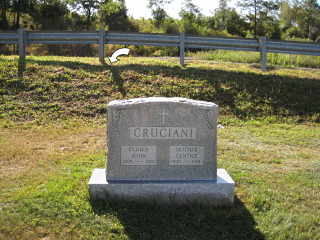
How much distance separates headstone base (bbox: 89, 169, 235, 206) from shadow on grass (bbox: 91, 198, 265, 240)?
106mm

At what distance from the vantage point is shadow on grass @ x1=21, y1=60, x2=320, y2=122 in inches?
384

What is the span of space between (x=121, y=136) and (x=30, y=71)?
6735 millimetres

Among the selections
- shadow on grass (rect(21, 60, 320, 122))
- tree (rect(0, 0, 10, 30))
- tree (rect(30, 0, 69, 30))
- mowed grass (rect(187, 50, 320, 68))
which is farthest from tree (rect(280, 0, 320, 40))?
shadow on grass (rect(21, 60, 320, 122))

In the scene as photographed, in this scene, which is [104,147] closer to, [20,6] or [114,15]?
[20,6]

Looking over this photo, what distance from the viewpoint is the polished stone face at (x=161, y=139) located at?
4770mm

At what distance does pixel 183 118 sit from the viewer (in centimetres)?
481

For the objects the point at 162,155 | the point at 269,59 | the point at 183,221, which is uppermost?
the point at 269,59

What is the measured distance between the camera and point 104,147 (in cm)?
720

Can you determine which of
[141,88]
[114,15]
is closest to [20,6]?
[114,15]

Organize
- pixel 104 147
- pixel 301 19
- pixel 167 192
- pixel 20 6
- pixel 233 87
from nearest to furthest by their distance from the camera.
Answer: pixel 167 192
pixel 104 147
pixel 233 87
pixel 20 6
pixel 301 19

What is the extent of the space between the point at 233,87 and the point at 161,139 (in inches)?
237

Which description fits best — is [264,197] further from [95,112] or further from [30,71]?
[30,71]

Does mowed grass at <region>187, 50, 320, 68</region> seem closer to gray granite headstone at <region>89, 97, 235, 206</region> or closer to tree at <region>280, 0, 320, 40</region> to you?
gray granite headstone at <region>89, 97, 235, 206</region>

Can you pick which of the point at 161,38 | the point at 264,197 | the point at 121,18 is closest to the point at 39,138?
the point at 264,197
